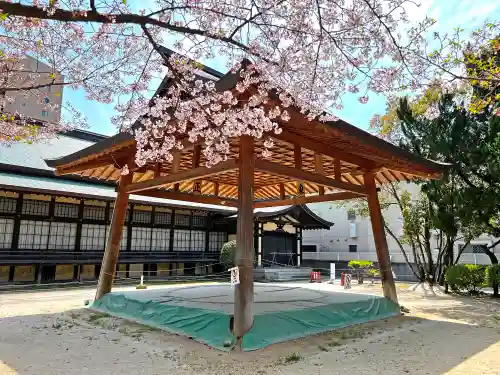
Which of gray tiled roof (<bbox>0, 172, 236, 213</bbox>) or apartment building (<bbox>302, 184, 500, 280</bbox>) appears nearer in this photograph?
gray tiled roof (<bbox>0, 172, 236, 213</bbox>)

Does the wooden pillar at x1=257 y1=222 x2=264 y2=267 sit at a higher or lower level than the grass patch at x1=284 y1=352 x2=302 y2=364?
higher

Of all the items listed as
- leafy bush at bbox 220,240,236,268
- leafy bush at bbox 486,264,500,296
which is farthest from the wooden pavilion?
leafy bush at bbox 220,240,236,268

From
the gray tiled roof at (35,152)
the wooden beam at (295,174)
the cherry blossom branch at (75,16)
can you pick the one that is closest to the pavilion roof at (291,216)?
the gray tiled roof at (35,152)

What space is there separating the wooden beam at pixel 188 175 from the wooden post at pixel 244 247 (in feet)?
0.83

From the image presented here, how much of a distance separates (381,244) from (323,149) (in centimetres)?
277

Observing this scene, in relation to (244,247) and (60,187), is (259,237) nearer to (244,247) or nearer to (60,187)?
(60,187)

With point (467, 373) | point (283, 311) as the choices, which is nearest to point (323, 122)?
point (283, 311)

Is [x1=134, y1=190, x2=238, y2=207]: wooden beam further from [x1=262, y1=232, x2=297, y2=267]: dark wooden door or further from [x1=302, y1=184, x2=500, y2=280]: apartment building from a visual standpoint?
[x1=302, y1=184, x2=500, y2=280]: apartment building

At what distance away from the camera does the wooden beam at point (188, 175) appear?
5.89 meters

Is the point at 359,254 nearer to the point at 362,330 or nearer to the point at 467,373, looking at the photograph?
the point at 362,330

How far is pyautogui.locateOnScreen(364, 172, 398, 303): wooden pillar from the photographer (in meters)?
8.16

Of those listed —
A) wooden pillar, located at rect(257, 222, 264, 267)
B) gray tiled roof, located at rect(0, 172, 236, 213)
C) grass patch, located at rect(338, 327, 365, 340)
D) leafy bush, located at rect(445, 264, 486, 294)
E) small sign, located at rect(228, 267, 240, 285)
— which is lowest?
grass patch, located at rect(338, 327, 365, 340)

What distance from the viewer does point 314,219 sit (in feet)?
69.2

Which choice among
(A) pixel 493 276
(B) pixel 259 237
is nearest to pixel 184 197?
(A) pixel 493 276
